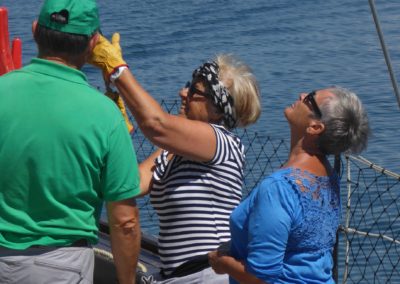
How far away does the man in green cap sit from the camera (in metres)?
2.83

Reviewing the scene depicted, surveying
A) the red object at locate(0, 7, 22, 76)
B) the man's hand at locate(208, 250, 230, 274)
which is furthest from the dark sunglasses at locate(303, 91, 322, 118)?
the red object at locate(0, 7, 22, 76)

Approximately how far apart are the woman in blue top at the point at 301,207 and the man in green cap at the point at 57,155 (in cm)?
34

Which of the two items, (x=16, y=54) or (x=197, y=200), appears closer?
(x=197, y=200)

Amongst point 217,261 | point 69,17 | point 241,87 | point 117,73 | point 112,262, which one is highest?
point 69,17

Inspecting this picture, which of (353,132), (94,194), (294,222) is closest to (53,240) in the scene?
(94,194)

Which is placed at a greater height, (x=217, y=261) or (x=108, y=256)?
(x=217, y=261)

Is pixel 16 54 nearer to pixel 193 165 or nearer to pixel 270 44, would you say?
pixel 193 165

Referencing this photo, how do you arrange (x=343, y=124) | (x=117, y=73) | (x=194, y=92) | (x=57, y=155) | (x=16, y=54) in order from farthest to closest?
(x=16, y=54)
(x=194, y=92)
(x=117, y=73)
(x=343, y=124)
(x=57, y=155)

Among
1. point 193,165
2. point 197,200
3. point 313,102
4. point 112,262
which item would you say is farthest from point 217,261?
point 112,262

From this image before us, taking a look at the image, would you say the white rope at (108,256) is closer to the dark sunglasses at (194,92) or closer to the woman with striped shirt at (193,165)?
the woman with striped shirt at (193,165)

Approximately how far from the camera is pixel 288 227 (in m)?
2.90

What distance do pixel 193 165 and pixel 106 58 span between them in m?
0.41

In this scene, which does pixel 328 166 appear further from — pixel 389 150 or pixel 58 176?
pixel 389 150

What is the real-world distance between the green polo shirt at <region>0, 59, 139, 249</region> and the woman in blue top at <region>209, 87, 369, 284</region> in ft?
1.17
